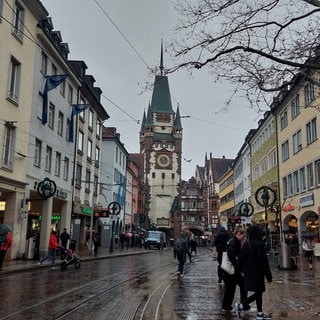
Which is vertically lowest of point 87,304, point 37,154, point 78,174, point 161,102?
point 87,304

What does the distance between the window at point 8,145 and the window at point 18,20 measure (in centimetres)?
528

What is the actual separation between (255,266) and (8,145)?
2018cm

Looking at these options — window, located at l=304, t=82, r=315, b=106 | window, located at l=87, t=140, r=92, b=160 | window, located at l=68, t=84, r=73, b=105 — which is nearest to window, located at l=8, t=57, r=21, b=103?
window, located at l=68, t=84, r=73, b=105

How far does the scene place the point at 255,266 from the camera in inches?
357

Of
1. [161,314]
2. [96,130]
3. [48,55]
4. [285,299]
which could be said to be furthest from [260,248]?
[96,130]

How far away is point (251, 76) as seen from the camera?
37.2 feet

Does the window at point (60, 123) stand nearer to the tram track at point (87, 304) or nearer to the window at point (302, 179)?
the window at point (302, 179)

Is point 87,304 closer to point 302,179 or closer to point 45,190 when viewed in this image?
point 45,190

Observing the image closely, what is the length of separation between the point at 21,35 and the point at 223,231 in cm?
1813

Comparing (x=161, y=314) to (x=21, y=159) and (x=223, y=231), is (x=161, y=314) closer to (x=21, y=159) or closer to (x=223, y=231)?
(x=223, y=231)

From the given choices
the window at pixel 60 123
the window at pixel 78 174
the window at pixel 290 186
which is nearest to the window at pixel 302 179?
the window at pixel 290 186

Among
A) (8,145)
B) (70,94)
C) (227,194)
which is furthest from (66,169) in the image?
(227,194)

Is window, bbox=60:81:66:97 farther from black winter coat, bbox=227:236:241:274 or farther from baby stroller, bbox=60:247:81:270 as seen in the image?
black winter coat, bbox=227:236:241:274

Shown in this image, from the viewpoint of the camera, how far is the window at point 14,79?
26.5m
